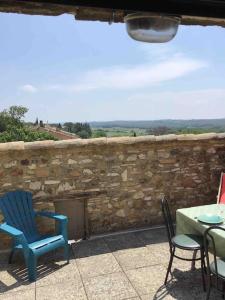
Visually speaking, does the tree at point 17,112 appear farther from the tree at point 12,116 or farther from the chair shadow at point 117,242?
the chair shadow at point 117,242

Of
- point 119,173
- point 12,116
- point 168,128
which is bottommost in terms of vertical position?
point 119,173

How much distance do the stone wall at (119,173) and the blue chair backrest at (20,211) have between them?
0.72ft

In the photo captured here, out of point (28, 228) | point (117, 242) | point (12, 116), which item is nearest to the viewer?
point (28, 228)

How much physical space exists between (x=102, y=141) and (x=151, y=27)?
3.70 metres

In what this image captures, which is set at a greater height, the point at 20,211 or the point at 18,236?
the point at 20,211

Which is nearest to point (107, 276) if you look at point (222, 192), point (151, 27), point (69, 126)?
point (222, 192)

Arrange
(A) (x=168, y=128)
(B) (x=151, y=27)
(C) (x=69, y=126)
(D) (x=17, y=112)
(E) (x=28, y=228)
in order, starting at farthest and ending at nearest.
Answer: (C) (x=69, y=126) < (D) (x=17, y=112) < (A) (x=168, y=128) < (E) (x=28, y=228) < (B) (x=151, y=27)

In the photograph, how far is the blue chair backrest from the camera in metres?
4.07

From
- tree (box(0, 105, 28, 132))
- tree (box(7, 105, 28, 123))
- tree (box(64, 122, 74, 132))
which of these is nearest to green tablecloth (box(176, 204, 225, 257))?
tree (box(0, 105, 28, 132))

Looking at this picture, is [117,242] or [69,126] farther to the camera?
[69,126]

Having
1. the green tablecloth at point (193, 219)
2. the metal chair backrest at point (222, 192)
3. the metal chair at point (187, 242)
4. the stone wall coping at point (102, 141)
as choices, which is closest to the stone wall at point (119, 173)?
the stone wall coping at point (102, 141)

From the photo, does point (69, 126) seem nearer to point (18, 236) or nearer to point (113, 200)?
point (113, 200)

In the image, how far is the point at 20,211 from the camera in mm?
4199

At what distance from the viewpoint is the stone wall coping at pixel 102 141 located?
14.3ft
